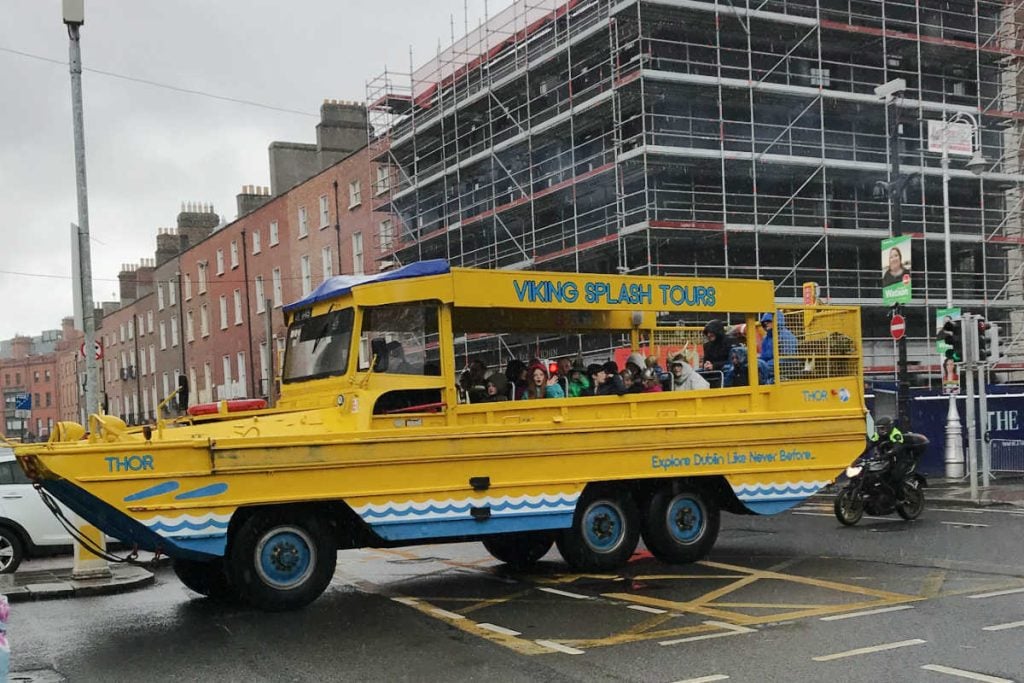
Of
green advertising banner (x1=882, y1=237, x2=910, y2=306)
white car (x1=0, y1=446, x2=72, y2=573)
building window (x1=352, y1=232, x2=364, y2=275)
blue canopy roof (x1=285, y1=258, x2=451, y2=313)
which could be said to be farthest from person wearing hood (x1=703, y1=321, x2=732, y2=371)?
building window (x1=352, y1=232, x2=364, y2=275)

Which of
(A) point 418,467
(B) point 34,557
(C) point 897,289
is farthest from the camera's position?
(C) point 897,289

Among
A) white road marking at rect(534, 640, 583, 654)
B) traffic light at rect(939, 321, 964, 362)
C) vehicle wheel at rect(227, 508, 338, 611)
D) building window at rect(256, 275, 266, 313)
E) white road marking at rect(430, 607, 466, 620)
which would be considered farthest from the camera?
building window at rect(256, 275, 266, 313)

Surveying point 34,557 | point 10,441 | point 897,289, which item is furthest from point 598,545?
point 897,289

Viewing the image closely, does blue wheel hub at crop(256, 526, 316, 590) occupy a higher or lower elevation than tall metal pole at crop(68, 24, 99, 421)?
lower

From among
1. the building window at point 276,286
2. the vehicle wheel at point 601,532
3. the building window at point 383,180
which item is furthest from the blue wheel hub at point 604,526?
the building window at point 276,286

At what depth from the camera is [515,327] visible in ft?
39.3

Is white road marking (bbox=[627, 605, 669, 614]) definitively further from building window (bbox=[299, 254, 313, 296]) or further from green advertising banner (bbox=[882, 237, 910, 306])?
building window (bbox=[299, 254, 313, 296])

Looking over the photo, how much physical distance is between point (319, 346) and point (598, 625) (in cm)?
406

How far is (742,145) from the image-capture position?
30156mm

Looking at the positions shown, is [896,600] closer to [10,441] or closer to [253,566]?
[253,566]

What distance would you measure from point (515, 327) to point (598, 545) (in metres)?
2.74

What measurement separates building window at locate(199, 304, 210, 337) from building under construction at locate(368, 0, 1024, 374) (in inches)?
861

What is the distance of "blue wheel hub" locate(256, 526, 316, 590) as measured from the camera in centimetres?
890

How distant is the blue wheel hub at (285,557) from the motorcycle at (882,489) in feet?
25.6
